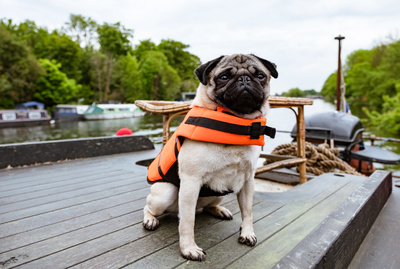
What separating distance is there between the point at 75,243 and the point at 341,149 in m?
→ 6.18

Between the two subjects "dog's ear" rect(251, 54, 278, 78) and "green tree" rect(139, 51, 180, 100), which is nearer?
"dog's ear" rect(251, 54, 278, 78)

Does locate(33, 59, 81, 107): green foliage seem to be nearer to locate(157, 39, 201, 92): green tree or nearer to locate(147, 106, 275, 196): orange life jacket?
locate(157, 39, 201, 92): green tree

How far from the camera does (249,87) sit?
1.56 meters

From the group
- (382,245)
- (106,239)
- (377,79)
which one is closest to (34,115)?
(106,239)

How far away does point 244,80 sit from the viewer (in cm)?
158

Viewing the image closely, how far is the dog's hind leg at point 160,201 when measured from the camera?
192 cm

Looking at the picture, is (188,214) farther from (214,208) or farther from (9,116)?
(9,116)

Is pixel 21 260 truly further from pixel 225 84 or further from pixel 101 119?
pixel 101 119

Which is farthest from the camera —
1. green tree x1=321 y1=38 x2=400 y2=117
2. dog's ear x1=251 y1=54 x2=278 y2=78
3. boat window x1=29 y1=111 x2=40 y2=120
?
green tree x1=321 y1=38 x2=400 y2=117

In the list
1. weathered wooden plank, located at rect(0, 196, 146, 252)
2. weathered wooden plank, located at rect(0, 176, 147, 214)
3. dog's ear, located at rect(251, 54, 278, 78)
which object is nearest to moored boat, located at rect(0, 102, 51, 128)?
weathered wooden plank, located at rect(0, 176, 147, 214)

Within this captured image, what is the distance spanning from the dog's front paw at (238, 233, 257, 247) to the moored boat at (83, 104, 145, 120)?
34456 millimetres

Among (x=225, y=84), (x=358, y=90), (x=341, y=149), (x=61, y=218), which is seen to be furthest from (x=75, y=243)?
(x=358, y=90)

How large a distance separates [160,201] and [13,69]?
38411mm

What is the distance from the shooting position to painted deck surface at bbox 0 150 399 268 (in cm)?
162
